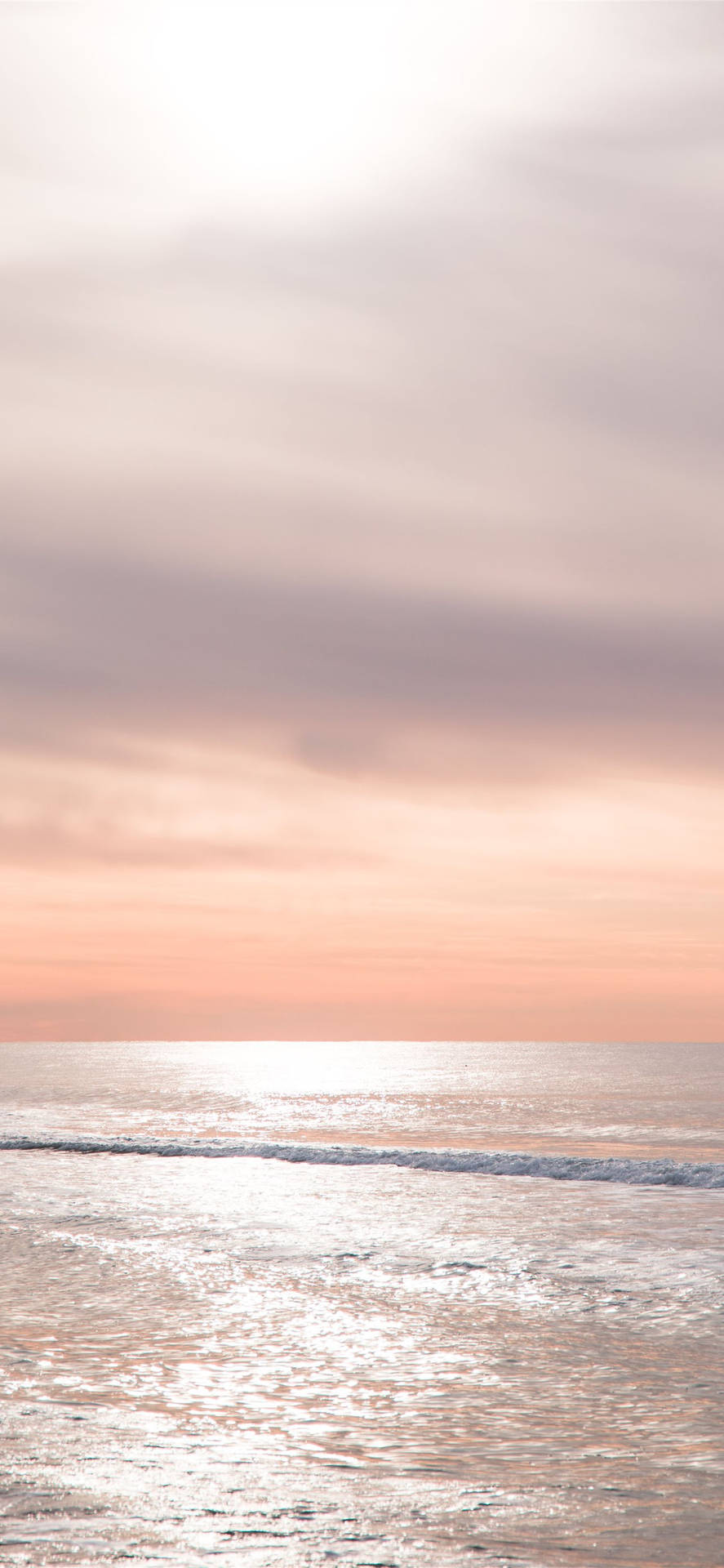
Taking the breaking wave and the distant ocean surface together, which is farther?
the breaking wave

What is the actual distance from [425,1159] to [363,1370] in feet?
93.3

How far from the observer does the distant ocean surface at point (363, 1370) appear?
345 inches

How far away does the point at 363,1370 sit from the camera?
43.9 feet

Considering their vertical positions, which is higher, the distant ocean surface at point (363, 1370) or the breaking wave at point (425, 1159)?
the distant ocean surface at point (363, 1370)

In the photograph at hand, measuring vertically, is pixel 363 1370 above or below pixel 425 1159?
above

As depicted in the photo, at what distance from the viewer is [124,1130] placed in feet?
180

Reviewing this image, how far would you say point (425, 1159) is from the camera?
41.0m

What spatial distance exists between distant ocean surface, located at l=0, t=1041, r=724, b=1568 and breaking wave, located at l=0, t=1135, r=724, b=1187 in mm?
463

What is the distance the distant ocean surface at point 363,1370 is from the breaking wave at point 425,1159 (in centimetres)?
46

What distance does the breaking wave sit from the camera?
115 feet

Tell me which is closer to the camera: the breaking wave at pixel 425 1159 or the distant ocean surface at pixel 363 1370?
the distant ocean surface at pixel 363 1370

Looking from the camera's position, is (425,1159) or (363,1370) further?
(425,1159)

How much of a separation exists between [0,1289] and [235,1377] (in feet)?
21.3

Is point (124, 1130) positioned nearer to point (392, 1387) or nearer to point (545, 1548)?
point (392, 1387)
